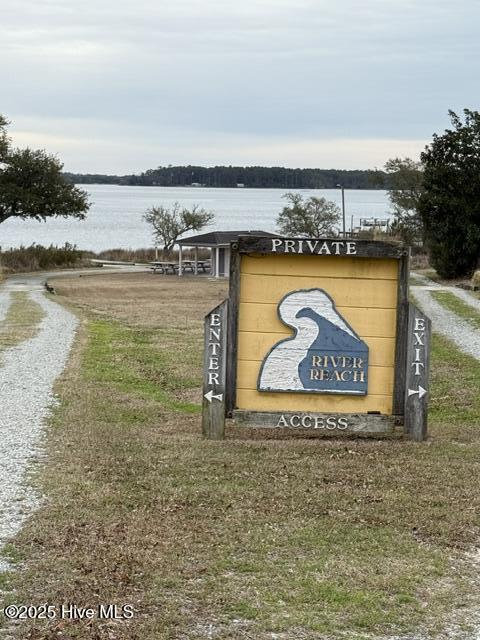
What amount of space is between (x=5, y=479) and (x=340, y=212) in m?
69.2

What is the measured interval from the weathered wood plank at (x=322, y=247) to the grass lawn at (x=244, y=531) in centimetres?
158

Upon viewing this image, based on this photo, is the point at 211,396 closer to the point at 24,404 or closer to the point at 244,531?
the point at 244,531

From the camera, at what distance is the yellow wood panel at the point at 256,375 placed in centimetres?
856

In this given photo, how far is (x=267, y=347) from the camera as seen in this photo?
8.54 m

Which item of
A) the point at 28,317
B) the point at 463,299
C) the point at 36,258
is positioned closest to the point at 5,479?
the point at 28,317

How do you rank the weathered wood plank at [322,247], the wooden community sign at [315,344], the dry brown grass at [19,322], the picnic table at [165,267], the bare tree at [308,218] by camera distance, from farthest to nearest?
1. the bare tree at [308,218]
2. the picnic table at [165,267]
3. the dry brown grass at [19,322]
4. the wooden community sign at [315,344]
5. the weathered wood plank at [322,247]

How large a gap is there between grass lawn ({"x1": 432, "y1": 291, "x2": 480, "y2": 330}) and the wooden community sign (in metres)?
15.0

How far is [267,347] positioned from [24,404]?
350cm

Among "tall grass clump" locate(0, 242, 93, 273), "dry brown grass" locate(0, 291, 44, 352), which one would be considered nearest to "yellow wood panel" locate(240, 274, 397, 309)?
"dry brown grass" locate(0, 291, 44, 352)

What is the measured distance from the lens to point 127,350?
17328mm

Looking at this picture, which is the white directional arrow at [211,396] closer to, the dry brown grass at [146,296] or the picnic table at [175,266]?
the dry brown grass at [146,296]

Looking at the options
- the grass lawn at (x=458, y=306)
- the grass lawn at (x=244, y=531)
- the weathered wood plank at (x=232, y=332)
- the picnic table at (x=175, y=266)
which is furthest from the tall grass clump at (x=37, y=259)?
the grass lawn at (x=244, y=531)

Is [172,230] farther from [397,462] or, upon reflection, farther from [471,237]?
[397,462]

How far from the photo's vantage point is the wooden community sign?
845 centimetres
